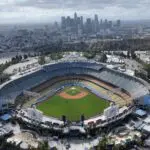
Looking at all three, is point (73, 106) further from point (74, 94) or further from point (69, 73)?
point (69, 73)

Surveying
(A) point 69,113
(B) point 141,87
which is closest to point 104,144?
(A) point 69,113

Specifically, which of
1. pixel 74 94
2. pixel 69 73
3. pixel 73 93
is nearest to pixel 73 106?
pixel 74 94

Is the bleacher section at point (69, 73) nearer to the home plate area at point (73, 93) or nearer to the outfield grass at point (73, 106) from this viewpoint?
the outfield grass at point (73, 106)

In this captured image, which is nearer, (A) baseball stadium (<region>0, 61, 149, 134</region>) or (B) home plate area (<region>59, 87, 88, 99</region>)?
(A) baseball stadium (<region>0, 61, 149, 134</region>)

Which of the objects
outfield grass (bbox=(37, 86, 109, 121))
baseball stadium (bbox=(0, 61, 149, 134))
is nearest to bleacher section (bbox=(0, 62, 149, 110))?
baseball stadium (bbox=(0, 61, 149, 134))

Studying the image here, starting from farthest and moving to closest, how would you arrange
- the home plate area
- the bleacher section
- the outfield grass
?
the home plate area → the bleacher section → the outfield grass

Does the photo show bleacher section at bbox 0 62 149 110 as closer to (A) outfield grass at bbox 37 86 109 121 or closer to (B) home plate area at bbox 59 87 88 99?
(A) outfield grass at bbox 37 86 109 121

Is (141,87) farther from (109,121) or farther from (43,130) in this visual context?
(43,130)

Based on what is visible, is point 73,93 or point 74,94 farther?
point 73,93

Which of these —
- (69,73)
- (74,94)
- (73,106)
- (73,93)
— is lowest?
(73,106)
